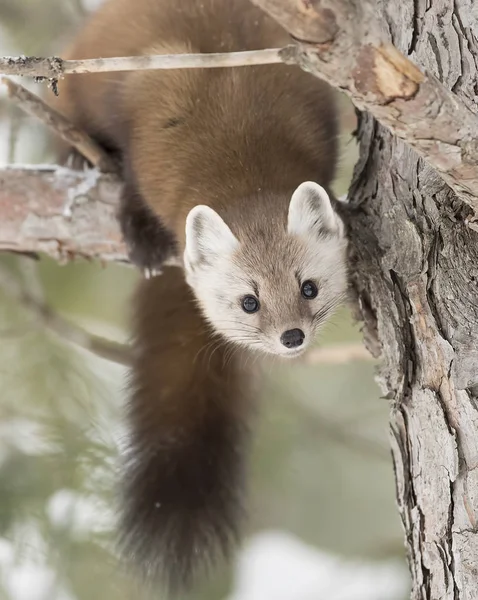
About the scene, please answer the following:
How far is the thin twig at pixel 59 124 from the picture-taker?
9.02ft

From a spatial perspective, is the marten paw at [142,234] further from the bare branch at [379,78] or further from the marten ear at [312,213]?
the bare branch at [379,78]

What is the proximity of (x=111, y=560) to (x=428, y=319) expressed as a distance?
1814mm

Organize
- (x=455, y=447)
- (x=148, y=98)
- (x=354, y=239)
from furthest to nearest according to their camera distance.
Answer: (x=148, y=98), (x=354, y=239), (x=455, y=447)

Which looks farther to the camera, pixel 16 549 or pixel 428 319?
pixel 16 549

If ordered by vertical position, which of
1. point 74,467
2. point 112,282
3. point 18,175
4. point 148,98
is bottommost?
point 74,467

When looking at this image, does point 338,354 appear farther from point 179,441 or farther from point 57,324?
point 57,324

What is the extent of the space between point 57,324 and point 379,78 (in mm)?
2575

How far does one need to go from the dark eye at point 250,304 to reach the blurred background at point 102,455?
478 millimetres

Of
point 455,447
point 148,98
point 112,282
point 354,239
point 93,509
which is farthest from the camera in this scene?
point 112,282

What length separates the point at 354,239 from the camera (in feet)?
9.68

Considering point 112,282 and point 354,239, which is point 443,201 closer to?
point 354,239

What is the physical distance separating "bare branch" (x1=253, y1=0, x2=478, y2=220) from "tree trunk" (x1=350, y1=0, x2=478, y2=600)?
1.48ft

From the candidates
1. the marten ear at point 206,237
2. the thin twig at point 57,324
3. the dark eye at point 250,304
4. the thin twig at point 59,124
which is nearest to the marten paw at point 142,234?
the thin twig at point 59,124

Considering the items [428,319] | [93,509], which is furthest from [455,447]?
[93,509]
